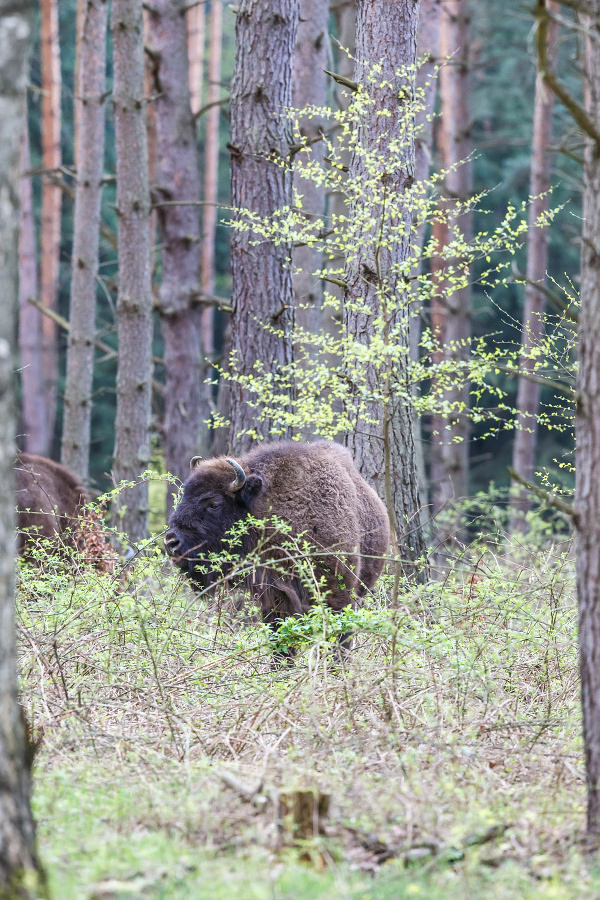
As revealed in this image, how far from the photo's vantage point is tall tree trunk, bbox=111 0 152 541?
13.1 meters

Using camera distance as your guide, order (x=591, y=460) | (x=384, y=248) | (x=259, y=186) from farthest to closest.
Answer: (x=259, y=186), (x=384, y=248), (x=591, y=460)

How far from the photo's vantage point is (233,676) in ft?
22.4

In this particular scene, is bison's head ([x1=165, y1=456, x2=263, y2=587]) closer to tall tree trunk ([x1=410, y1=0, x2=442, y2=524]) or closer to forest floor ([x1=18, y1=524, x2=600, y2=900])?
forest floor ([x1=18, y1=524, x2=600, y2=900])

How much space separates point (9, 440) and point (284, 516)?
4.49 metres

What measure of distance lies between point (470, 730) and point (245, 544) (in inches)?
128

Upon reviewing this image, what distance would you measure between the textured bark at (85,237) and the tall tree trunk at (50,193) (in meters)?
10.2

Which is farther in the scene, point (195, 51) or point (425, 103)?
point (195, 51)

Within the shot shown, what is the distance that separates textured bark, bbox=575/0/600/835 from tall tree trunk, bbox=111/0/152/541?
30.2ft

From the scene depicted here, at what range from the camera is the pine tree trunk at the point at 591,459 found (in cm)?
437

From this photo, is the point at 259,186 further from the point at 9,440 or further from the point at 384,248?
the point at 9,440

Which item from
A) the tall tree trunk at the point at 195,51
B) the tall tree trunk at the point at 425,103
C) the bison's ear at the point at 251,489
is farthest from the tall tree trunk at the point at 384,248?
the tall tree trunk at the point at 195,51

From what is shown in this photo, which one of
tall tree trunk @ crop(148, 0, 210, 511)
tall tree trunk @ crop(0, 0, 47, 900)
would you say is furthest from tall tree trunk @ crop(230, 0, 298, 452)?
tall tree trunk @ crop(0, 0, 47, 900)

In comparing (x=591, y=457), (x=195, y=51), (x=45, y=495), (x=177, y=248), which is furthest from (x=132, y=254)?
(x=195, y=51)

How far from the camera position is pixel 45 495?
11.5 metres
